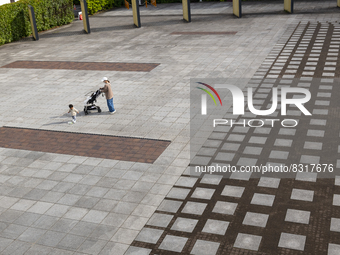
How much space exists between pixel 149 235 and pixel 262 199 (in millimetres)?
2731

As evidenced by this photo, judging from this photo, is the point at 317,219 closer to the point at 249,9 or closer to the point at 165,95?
the point at 165,95

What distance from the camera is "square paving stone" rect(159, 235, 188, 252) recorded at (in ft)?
27.7

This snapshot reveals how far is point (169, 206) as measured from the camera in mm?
9828

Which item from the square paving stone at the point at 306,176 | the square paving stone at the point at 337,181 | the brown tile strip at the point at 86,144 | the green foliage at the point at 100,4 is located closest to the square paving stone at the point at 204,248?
the square paving stone at the point at 306,176

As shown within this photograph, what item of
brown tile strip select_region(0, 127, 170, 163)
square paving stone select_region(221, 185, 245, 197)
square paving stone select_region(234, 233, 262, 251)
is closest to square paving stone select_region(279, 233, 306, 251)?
square paving stone select_region(234, 233, 262, 251)

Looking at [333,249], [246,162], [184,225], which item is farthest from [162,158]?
[333,249]

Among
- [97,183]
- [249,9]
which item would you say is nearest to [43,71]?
[97,183]

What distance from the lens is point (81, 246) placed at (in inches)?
343

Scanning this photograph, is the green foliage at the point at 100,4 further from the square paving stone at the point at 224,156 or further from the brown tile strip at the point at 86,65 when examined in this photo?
the square paving stone at the point at 224,156

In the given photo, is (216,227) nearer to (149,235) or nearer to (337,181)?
(149,235)

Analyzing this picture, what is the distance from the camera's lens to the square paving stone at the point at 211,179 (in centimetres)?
1069

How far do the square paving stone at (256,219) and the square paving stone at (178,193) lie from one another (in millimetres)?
1648

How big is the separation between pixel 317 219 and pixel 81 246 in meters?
4.85

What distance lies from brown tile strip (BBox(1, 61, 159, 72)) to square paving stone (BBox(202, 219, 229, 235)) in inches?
505
